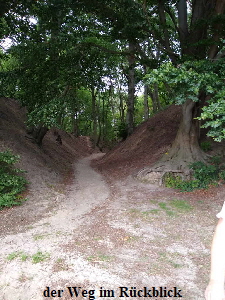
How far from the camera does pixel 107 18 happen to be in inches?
385

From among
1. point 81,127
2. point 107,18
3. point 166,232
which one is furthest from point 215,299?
point 81,127

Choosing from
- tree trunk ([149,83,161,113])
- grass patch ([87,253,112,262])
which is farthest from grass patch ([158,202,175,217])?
tree trunk ([149,83,161,113])

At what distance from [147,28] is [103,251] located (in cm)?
843

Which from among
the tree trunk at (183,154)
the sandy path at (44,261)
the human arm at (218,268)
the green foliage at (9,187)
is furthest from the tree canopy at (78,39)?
the human arm at (218,268)

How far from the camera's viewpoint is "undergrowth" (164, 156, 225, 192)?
8852mm

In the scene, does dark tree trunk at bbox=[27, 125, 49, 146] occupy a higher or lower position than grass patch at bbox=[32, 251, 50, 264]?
higher

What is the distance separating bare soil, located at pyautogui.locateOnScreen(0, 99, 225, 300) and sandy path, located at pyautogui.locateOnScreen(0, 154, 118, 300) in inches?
0.6

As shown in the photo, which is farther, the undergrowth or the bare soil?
the undergrowth

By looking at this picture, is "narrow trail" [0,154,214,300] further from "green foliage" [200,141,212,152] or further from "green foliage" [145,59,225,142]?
"green foliage" [200,141,212,152]

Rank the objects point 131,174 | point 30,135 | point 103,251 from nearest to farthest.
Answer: point 103,251, point 131,174, point 30,135

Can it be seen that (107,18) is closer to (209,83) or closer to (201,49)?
(201,49)

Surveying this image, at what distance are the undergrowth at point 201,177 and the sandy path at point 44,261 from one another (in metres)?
3.85

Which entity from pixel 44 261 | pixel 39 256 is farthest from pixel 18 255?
pixel 44 261

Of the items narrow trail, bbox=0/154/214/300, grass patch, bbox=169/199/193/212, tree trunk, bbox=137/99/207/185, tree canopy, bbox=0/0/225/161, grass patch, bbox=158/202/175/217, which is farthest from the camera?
tree trunk, bbox=137/99/207/185
